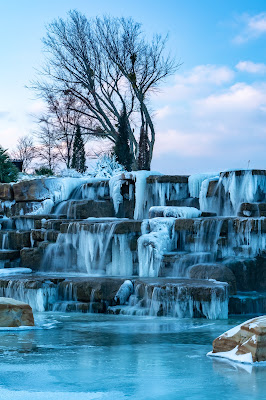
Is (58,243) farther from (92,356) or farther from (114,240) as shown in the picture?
(92,356)

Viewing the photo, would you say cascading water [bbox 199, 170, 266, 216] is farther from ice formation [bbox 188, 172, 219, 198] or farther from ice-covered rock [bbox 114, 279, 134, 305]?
ice-covered rock [bbox 114, 279, 134, 305]

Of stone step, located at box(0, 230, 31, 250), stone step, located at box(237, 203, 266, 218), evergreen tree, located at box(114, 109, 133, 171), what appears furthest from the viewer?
evergreen tree, located at box(114, 109, 133, 171)

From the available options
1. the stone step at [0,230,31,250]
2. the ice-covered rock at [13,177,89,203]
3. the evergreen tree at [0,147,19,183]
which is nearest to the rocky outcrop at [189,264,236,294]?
the stone step at [0,230,31,250]

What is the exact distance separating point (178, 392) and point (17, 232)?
38.7ft

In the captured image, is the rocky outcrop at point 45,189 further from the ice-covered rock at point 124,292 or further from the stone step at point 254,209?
the ice-covered rock at point 124,292

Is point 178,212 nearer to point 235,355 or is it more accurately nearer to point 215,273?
point 215,273

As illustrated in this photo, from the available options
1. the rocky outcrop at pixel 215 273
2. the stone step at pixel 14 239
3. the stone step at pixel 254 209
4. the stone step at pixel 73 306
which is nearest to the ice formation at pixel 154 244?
the rocky outcrop at pixel 215 273

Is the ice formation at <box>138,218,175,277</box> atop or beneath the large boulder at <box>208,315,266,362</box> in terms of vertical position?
atop

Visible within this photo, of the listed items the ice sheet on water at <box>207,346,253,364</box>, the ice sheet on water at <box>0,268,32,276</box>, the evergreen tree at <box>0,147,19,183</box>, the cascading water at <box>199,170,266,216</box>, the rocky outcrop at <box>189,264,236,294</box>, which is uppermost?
the evergreen tree at <box>0,147,19,183</box>

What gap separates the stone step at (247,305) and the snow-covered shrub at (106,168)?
593 inches

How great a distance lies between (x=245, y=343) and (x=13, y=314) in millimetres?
3862

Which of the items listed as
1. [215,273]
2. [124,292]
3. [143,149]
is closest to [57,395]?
[124,292]

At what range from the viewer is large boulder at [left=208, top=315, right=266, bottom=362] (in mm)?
6457

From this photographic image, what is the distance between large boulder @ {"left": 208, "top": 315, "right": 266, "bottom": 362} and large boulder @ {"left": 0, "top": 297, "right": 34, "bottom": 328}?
329 centimetres
